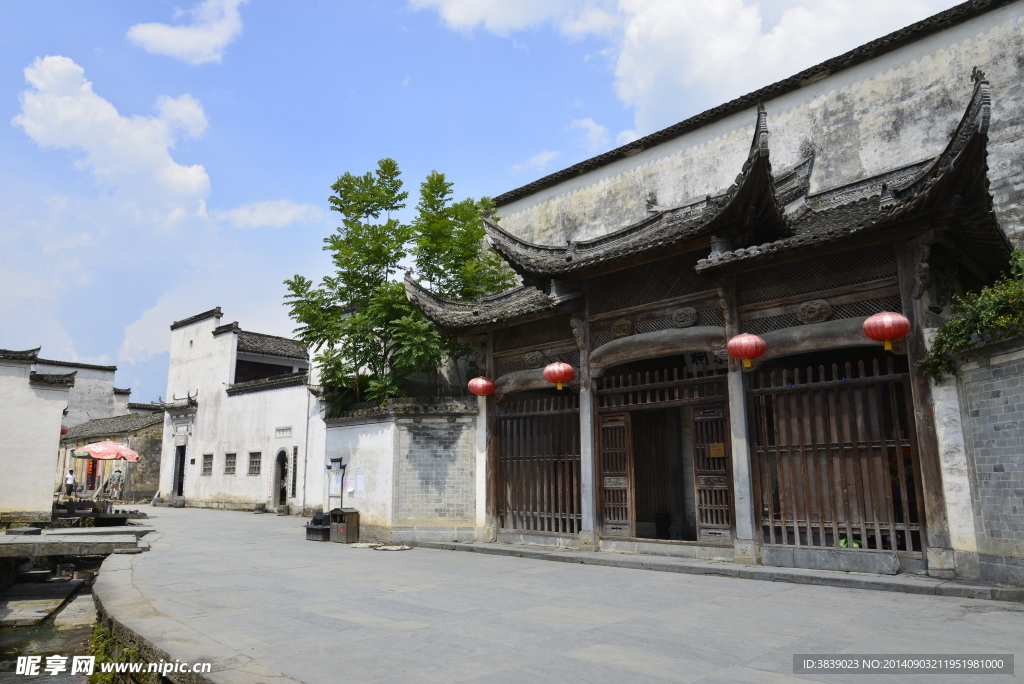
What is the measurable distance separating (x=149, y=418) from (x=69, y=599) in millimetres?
21751

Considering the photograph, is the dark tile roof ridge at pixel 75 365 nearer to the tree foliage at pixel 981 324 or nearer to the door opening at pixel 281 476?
the door opening at pixel 281 476

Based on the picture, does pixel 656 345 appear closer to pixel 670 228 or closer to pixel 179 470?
pixel 670 228

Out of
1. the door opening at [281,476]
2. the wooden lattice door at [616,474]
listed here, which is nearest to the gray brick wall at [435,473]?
the wooden lattice door at [616,474]

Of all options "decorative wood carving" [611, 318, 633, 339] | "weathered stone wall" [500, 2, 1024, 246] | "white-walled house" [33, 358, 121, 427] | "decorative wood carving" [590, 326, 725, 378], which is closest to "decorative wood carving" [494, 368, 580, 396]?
"decorative wood carving" [590, 326, 725, 378]

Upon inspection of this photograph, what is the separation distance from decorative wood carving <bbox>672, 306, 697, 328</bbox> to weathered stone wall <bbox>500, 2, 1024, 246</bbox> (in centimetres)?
444

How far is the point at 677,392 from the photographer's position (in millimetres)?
9898

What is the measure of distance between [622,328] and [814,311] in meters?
2.94

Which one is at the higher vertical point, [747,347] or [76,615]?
[747,347]

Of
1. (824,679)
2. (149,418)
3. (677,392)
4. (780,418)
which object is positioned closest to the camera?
(824,679)

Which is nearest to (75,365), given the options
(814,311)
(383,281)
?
(383,281)

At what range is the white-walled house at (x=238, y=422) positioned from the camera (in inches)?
837

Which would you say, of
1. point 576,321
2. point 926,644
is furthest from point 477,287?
point 926,644

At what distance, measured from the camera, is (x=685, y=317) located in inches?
386

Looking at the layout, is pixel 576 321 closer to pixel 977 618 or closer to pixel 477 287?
pixel 477 287
